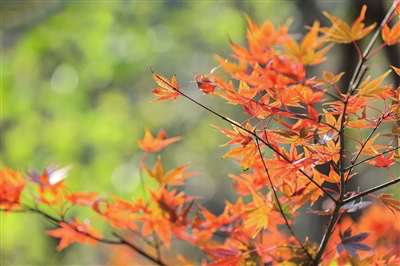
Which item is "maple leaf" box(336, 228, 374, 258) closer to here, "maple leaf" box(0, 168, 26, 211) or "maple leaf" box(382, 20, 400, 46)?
"maple leaf" box(382, 20, 400, 46)

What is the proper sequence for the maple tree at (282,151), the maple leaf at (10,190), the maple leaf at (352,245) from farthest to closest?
the maple leaf at (10,190)
the maple leaf at (352,245)
the maple tree at (282,151)

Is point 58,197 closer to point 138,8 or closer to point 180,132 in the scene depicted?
point 138,8

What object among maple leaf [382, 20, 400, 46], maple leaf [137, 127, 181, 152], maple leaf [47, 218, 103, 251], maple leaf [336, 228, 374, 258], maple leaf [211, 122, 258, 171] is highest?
maple leaf [382, 20, 400, 46]

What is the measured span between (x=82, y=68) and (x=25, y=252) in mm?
1987

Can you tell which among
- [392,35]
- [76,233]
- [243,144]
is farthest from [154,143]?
[392,35]

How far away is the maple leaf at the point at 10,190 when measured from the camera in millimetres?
788

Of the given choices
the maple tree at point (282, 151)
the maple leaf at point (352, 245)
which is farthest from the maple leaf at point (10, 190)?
the maple leaf at point (352, 245)

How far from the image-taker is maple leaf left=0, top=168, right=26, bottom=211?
79 cm

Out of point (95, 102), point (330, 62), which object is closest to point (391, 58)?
point (330, 62)

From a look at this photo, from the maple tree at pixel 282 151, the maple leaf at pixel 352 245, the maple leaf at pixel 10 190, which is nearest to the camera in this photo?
the maple tree at pixel 282 151

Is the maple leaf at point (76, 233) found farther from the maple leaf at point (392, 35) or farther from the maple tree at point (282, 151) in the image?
the maple leaf at point (392, 35)

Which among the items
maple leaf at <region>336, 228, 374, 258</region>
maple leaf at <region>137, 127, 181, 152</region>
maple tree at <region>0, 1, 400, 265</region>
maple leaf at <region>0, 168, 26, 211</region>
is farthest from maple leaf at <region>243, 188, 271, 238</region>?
maple leaf at <region>0, 168, 26, 211</region>

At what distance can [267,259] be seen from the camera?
2.50 ft

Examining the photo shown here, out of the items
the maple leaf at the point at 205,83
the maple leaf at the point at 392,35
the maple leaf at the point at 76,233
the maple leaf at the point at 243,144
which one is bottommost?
the maple leaf at the point at 76,233
